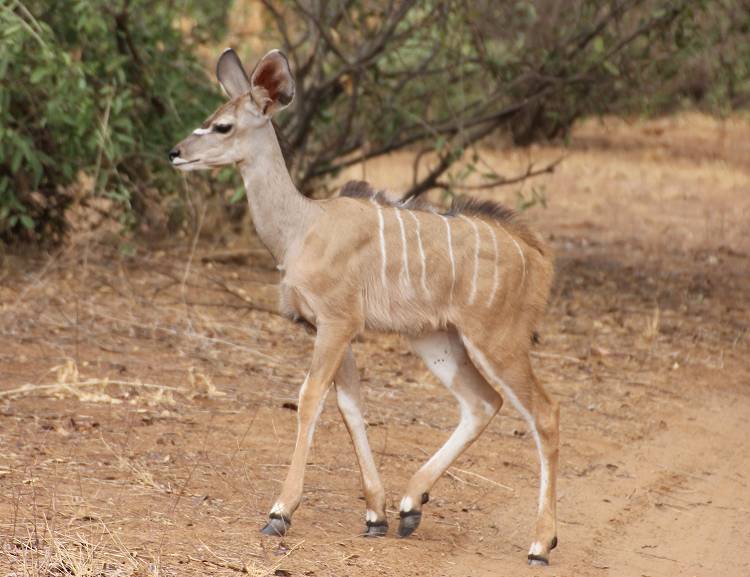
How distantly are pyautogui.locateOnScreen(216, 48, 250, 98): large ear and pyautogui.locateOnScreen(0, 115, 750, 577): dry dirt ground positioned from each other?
1.55 m

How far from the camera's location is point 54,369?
6988 mm

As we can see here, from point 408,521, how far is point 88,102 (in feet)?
13.5

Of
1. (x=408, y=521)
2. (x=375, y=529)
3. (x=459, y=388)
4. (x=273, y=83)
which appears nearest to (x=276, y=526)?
(x=375, y=529)

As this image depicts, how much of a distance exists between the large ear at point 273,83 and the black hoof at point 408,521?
1577 millimetres

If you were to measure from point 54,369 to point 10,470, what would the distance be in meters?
1.46

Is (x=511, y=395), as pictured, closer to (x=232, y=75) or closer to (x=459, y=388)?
(x=459, y=388)

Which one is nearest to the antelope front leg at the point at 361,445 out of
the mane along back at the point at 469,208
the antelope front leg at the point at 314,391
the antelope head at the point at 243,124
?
the antelope front leg at the point at 314,391

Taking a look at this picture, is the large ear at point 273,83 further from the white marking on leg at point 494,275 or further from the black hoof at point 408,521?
the black hoof at point 408,521

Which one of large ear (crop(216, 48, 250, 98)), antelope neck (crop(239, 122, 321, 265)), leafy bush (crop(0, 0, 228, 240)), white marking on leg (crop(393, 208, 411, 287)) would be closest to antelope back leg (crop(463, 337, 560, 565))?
white marking on leg (crop(393, 208, 411, 287))

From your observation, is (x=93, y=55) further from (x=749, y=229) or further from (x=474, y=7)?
(x=749, y=229)

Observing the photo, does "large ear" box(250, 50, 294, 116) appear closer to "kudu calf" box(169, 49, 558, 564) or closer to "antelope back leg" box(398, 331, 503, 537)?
"kudu calf" box(169, 49, 558, 564)

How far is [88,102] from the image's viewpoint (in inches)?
332

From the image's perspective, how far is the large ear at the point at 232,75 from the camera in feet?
17.9

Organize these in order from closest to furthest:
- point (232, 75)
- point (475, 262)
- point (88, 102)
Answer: point (475, 262), point (232, 75), point (88, 102)
